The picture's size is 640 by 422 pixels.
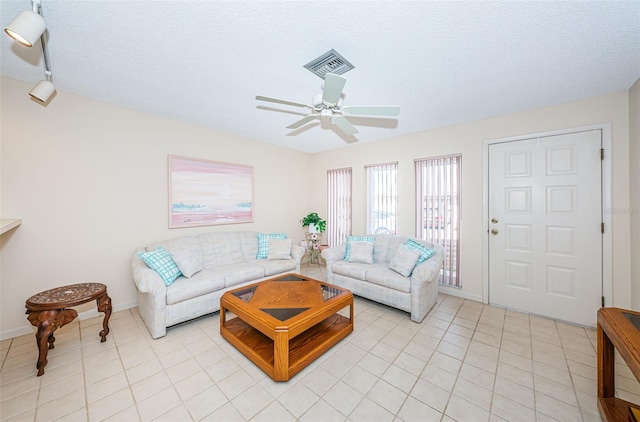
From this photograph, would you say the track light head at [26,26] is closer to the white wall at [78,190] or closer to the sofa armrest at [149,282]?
the white wall at [78,190]

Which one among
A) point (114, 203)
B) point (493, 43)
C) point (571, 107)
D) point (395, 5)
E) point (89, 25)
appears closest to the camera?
point (395, 5)

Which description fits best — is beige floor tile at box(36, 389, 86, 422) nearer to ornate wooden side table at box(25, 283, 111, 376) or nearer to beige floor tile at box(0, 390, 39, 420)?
beige floor tile at box(0, 390, 39, 420)

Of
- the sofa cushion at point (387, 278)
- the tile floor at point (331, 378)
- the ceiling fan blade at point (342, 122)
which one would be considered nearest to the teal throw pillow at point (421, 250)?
the sofa cushion at point (387, 278)

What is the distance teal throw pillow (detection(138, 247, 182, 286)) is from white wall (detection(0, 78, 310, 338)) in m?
0.63

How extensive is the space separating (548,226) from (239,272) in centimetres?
399

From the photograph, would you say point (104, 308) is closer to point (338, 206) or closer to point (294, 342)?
point (294, 342)

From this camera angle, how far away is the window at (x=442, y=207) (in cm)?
363

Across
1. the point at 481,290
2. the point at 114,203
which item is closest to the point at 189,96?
the point at 114,203

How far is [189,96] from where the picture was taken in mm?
2693

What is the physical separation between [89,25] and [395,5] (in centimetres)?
209

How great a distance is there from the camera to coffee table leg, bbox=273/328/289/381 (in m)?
1.82

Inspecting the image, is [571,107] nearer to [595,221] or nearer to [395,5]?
[595,221]

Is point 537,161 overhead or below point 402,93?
below

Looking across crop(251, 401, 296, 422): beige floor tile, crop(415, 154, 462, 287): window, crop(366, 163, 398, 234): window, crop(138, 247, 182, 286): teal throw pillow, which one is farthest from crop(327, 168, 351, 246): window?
crop(251, 401, 296, 422): beige floor tile
